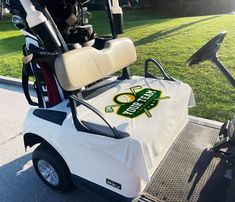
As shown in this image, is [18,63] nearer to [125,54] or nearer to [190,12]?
[125,54]

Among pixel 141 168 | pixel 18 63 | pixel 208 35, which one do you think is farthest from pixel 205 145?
pixel 18 63

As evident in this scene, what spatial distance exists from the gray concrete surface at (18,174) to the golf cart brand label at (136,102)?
70cm

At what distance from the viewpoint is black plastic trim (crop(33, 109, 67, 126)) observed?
7.25 feet

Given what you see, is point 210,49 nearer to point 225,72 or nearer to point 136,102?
point 225,72

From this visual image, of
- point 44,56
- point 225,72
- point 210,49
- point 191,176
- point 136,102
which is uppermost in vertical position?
point 44,56

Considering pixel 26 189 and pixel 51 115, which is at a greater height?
pixel 51 115

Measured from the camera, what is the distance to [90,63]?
222 centimetres

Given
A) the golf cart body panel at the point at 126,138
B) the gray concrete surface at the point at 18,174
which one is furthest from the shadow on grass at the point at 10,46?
the golf cart body panel at the point at 126,138

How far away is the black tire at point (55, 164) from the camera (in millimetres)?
2293

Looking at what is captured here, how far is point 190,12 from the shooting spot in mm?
14406

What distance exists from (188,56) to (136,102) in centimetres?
310

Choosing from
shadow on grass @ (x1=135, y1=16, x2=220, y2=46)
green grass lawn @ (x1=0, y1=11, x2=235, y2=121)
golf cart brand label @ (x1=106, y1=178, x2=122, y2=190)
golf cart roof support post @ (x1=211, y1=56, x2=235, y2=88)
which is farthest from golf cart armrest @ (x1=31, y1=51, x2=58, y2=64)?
shadow on grass @ (x1=135, y1=16, x2=220, y2=46)

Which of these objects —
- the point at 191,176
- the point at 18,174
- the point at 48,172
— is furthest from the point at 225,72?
the point at 18,174

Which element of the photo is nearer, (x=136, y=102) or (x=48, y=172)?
(x=136, y=102)
